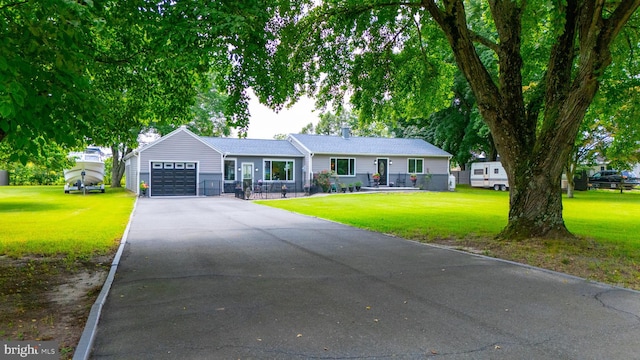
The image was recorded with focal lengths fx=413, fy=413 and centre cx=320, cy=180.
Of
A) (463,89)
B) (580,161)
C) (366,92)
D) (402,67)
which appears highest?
(463,89)

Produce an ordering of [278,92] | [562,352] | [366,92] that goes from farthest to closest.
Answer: [366,92]
[278,92]
[562,352]

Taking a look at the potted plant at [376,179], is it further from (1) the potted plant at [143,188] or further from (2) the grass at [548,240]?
(1) the potted plant at [143,188]

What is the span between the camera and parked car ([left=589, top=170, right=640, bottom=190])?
37281mm

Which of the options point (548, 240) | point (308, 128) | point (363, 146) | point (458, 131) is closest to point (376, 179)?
point (363, 146)

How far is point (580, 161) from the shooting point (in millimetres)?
28938

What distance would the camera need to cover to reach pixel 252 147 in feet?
102

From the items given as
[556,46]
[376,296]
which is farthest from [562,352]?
[556,46]

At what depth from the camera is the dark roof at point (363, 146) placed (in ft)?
102

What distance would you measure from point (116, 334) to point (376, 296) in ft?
9.72

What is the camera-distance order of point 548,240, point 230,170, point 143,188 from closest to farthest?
point 548,240 < point 143,188 < point 230,170

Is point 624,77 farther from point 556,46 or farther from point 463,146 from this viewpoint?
point 463,146

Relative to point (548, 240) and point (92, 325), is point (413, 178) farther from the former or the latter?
point (92, 325)

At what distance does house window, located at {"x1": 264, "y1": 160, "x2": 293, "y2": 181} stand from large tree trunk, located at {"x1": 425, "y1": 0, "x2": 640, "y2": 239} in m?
21.9

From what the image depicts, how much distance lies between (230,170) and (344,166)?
849 cm
